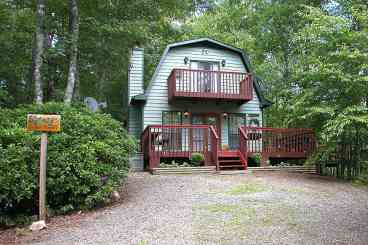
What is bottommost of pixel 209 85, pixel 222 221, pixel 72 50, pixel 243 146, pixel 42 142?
pixel 222 221

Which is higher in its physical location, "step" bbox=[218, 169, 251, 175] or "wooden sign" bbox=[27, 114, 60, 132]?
"wooden sign" bbox=[27, 114, 60, 132]

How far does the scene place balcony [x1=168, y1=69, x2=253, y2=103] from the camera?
14.6 metres

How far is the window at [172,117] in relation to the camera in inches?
616

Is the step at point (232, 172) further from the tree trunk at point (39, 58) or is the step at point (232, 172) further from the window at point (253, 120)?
the tree trunk at point (39, 58)

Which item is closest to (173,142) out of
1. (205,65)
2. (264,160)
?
(264,160)

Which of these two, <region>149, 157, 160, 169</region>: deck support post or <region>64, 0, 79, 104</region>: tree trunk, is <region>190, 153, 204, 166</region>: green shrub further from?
<region>64, 0, 79, 104</region>: tree trunk

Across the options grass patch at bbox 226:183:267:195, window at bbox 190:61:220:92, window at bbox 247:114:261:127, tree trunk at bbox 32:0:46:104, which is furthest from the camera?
window at bbox 247:114:261:127

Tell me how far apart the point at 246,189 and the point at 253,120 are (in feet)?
27.3

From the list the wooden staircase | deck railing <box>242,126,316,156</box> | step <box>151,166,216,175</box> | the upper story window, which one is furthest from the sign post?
the upper story window

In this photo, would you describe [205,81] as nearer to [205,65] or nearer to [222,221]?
[205,65]

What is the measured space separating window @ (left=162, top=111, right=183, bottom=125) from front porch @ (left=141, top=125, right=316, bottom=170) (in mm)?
1920

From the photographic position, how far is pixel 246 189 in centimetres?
861

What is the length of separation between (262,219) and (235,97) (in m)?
9.80

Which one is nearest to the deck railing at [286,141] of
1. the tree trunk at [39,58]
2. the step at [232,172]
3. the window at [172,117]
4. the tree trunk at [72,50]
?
the step at [232,172]
